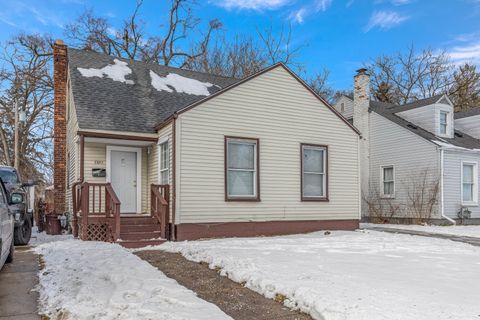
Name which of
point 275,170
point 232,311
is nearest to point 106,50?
point 275,170

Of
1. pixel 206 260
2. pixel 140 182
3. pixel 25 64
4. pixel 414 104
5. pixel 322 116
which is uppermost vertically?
pixel 25 64

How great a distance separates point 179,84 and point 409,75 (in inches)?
937

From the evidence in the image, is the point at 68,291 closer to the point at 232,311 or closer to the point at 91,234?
the point at 232,311

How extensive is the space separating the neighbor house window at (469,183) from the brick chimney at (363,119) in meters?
3.86

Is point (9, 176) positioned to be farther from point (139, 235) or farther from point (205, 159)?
point (205, 159)

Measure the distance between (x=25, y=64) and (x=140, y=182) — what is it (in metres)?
18.1

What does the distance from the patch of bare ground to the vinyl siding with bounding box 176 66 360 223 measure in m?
3.24

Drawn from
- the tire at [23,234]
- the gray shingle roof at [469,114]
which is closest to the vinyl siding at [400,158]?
the gray shingle roof at [469,114]

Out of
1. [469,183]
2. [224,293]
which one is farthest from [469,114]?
[224,293]

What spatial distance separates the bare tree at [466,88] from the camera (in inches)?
1166

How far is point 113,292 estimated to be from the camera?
4.95m

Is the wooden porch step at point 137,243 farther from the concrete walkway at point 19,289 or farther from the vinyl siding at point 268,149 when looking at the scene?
the concrete walkway at point 19,289

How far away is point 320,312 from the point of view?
4.23m

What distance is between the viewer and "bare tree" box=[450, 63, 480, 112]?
29.6 metres
